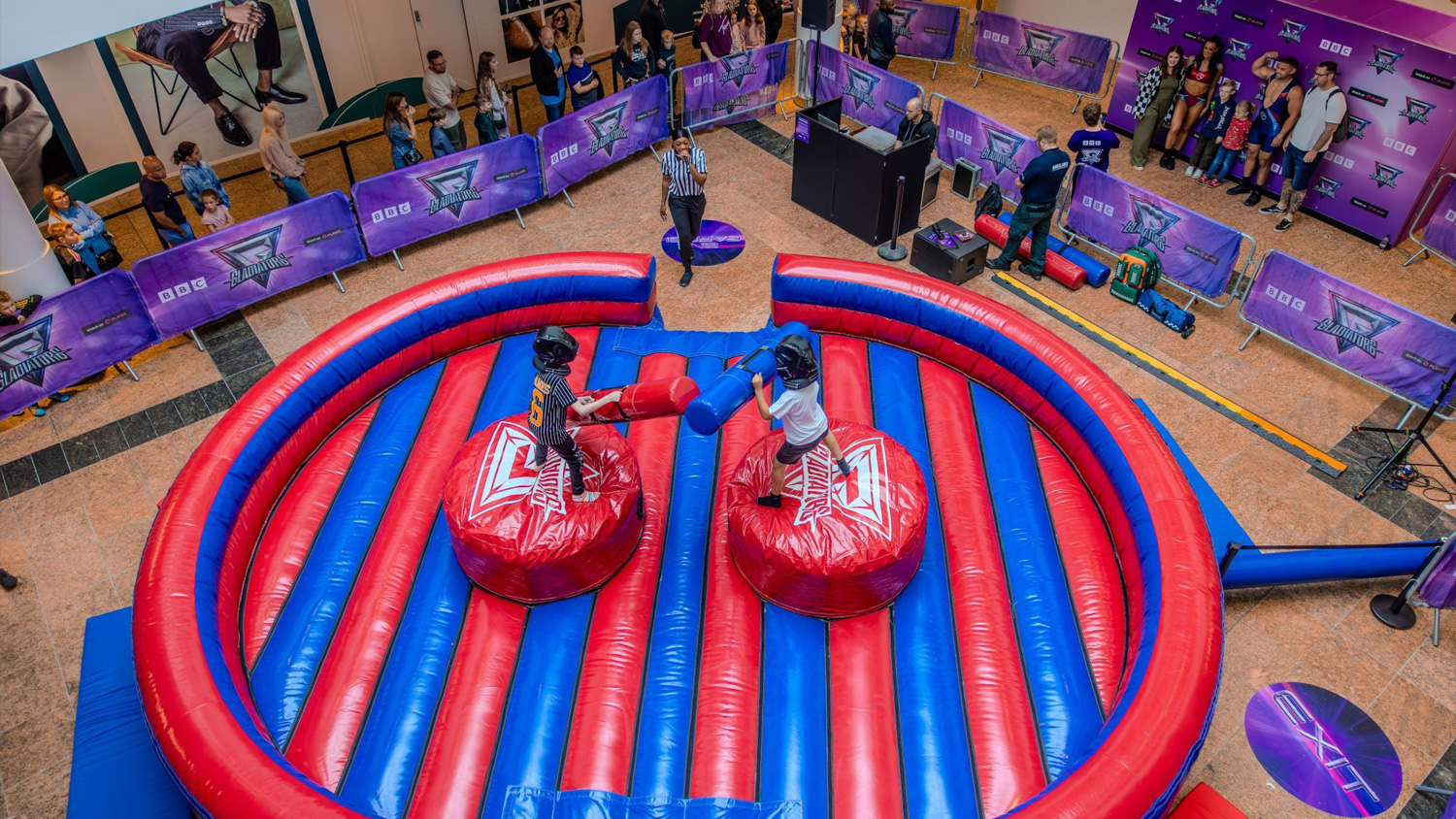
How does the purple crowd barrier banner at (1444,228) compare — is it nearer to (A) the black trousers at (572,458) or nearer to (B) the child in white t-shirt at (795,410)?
(B) the child in white t-shirt at (795,410)

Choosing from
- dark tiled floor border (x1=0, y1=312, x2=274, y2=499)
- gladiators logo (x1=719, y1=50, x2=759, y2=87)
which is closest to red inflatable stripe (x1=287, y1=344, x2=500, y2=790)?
dark tiled floor border (x1=0, y1=312, x2=274, y2=499)

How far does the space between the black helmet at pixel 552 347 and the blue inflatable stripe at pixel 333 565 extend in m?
1.99

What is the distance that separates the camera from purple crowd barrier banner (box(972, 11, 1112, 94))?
13.7 meters

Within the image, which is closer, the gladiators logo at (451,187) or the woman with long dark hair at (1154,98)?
the gladiators logo at (451,187)

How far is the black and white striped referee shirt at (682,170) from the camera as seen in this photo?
952 centimetres

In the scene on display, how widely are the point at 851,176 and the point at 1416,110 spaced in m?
6.05

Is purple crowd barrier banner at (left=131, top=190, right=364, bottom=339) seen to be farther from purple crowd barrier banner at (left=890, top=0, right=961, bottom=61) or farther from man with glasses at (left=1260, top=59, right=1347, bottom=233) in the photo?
man with glasses at (left=1260, top=59, right=1347, bottom=233)

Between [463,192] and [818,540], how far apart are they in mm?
6846

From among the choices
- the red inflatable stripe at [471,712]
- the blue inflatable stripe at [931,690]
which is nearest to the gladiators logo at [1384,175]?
the blue inflatable stripe at [931,690]

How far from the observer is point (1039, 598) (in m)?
6.25

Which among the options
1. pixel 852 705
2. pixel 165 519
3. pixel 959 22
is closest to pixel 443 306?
pixel 165 519

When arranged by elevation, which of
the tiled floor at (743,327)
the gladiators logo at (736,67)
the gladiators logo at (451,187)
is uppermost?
the gladiators logo at (736,67)

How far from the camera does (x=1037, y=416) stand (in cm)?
756

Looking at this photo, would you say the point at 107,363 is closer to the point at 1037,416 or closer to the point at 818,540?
the point at 818,540
